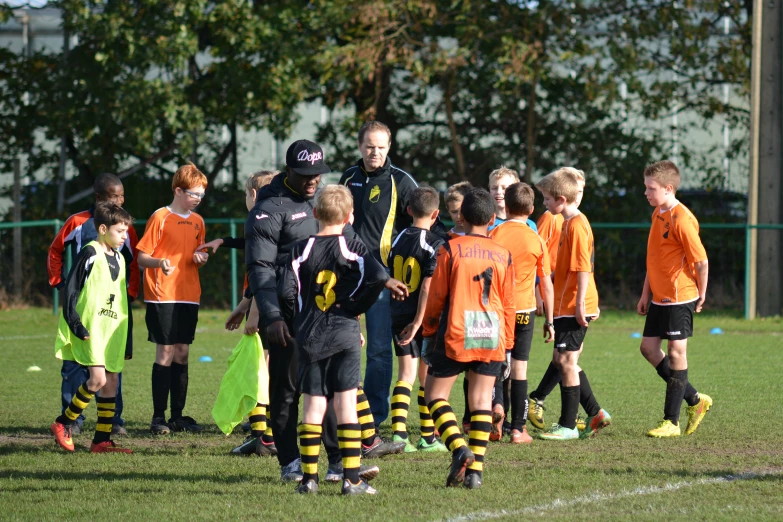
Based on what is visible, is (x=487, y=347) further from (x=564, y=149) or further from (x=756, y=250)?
(x=564, y=149)

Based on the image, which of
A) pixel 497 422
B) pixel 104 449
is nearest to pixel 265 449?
pixel 104 449

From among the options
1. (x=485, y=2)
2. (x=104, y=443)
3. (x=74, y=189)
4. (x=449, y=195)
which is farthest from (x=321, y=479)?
(x=74, y=189)

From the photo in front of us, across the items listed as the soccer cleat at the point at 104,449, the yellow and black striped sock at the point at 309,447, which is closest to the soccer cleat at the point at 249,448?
the soccer cleat at the point at 104,449

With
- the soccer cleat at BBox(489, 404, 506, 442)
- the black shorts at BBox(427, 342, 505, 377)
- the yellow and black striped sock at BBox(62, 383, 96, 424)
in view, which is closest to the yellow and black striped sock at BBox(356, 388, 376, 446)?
the black shorts at BBox(427, 342, 505, 377)

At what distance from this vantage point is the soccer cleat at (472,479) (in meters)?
5.58

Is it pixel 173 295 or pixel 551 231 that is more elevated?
pixel 551 231

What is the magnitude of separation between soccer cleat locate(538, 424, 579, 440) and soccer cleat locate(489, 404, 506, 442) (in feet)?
1.07

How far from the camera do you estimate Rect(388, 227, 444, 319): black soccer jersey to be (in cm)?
653

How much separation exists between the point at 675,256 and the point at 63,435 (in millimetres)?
4416

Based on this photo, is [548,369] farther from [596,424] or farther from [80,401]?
[80,401]

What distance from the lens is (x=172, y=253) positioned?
25.8 ft

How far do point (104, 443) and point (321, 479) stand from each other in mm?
1773

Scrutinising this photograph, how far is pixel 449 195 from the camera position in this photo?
7527mm

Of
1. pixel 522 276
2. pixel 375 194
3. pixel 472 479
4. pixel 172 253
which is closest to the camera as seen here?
pixel 472 479
